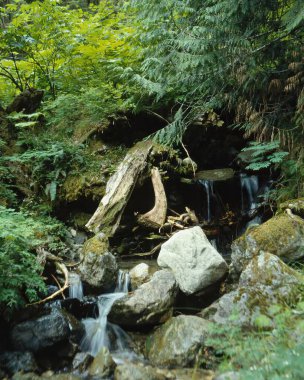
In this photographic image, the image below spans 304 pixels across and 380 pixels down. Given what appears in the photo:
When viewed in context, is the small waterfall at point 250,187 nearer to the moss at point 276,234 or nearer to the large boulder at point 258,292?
the moss at point 276,234

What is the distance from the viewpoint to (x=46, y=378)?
3.58 m

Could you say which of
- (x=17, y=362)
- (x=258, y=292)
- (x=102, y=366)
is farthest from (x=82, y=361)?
(x=258, y=292)

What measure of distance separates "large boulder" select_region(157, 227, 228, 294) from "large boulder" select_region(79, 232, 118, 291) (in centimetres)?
89

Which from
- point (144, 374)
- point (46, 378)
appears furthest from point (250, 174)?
point (46, 378)

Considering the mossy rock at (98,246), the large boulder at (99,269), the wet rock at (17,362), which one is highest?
the mossy rock at (98,246)

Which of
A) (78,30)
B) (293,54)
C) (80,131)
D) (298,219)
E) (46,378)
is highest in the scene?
(78,30)

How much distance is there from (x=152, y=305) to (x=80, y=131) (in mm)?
5346

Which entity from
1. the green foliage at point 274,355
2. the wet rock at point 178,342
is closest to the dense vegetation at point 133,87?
the wet rock at point 178,342

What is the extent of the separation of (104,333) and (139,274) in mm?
1227

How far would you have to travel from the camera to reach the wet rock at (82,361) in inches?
153

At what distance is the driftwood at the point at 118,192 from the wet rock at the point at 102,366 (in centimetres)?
240

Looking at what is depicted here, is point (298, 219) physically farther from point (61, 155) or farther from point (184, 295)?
point (61, 155)

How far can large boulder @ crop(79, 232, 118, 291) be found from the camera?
194 inches

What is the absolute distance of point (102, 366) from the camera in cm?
376
